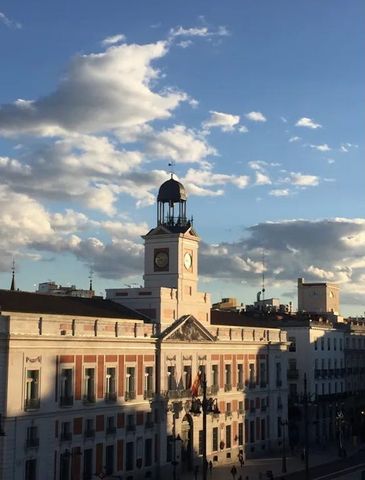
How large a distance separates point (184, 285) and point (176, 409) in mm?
11467

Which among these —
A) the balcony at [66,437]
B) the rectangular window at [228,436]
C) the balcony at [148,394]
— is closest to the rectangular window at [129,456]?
the balcony at [148,394]

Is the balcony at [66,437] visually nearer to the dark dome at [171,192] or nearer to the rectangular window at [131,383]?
the rectangular window at [131,383]

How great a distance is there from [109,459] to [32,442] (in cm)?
940

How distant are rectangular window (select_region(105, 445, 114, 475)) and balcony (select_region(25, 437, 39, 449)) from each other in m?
8.47

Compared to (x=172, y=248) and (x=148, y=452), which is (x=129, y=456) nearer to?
(x=148, y=452)

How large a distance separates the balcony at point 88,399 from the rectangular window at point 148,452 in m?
8.45

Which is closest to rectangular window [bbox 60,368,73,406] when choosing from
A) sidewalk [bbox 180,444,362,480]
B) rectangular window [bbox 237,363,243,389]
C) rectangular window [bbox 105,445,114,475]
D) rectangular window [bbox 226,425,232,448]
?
rectangular window [bbox 105,445,114,475]

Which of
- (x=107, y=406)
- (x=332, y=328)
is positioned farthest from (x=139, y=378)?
(x=332, y=328)

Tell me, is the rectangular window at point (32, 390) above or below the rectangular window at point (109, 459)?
above

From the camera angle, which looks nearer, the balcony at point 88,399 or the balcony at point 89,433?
the balcony at point 89,433

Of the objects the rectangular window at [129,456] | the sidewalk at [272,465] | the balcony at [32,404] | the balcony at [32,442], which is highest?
the balcony at [32,404]

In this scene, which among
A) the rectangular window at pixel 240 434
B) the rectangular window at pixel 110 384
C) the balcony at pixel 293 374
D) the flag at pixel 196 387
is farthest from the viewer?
the balcony at pixel 293 374

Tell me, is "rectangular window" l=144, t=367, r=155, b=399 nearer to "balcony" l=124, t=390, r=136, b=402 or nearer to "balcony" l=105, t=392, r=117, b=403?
"balcony" l=124, t=390, r=136, b=402

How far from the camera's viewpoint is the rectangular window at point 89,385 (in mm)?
58606
